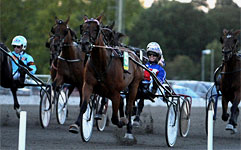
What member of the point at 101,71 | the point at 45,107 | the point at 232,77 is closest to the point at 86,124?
the point at 101,71

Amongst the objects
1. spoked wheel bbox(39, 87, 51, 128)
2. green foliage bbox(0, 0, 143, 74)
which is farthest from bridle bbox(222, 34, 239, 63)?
green foliage bbox(0, 0, 143, 74)

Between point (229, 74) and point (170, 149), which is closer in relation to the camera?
point (170, 149)

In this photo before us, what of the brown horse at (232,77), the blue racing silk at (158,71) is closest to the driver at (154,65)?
the blue racing silk at (158,71)

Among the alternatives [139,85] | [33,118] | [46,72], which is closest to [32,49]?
[46,72]

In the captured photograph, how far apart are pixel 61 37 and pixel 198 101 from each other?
1518 cm

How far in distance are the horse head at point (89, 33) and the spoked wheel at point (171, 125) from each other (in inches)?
77.4

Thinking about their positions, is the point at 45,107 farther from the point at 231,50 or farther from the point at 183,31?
the point at 183,31

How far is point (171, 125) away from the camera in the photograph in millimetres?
10852

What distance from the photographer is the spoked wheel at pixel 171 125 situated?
10408 mm

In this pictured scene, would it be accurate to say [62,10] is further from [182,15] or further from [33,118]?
[182,15]

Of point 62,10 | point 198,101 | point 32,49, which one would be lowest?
point 198,101

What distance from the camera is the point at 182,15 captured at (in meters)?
69.9

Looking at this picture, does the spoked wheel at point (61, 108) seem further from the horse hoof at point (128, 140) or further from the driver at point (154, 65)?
the horse hoof at point (128, 140)

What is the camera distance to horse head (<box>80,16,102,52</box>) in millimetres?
9312
